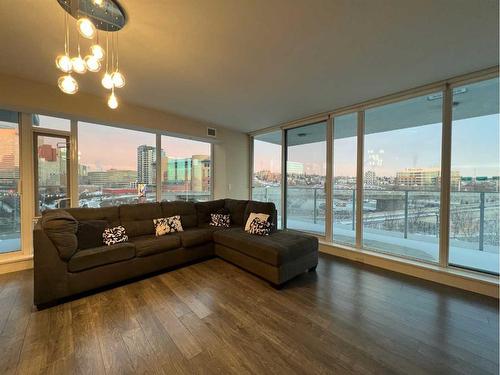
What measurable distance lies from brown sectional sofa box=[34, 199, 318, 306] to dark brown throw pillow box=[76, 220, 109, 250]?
0.22 ft

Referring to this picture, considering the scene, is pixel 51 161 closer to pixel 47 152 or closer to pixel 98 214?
pixel 47 152

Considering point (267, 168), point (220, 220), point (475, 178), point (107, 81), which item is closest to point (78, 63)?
point (107, 81)

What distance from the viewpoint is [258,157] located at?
18.5 ft

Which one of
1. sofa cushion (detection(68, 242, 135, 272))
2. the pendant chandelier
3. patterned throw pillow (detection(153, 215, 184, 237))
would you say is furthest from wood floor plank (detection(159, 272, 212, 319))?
the pendant chandelier

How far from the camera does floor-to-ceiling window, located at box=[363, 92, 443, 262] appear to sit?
3020 millimetres

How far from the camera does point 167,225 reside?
3432mm

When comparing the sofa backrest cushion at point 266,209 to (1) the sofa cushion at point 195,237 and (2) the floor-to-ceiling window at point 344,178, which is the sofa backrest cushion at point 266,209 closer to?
(1) the sofa cushion at point 195,237

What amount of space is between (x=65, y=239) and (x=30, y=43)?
199cm

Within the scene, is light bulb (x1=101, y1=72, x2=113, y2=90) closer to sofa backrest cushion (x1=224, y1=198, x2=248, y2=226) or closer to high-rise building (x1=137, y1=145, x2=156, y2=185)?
high-rise building (x1=137, y1=145, x2=156, y2=185)

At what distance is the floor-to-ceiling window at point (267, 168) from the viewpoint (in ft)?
16.9

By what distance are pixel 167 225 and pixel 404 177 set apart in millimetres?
3837

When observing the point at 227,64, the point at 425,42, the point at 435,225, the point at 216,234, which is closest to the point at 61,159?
the point at 216,234

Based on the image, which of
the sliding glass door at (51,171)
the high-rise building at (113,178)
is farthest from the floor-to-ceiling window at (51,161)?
the high-rise building at (113,178)

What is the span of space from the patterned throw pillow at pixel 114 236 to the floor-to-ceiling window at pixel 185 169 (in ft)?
5.10
